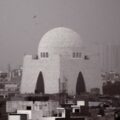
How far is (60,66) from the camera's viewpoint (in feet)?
137

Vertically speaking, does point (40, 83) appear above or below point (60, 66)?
below

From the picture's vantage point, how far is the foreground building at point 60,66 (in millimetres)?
41688

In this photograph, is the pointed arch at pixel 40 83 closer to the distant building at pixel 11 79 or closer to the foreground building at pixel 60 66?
the foreground building at pixel 60 66

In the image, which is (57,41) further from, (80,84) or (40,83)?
(80,84)

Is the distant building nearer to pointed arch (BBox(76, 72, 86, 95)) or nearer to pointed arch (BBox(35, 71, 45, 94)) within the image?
pointed arch (BBox(35, 71, 45, 94))

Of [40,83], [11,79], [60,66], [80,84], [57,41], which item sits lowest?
[80,84]

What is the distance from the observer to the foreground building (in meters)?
41.7

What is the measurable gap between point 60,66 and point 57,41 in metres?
1.47

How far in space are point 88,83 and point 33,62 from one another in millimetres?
2837

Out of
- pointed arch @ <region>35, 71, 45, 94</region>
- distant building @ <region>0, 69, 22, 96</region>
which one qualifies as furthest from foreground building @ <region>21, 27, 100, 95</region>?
distant building @ <region>0, 69, 22, 96</region>

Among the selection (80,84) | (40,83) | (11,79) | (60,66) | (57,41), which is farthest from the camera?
(11,79)

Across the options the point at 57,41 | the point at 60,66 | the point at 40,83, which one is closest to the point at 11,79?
the point at 57,41

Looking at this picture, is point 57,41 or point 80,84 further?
point 57,41

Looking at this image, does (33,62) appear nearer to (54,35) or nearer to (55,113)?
(54,35)
